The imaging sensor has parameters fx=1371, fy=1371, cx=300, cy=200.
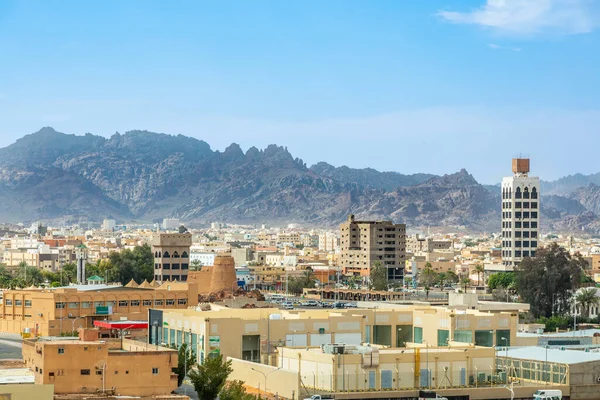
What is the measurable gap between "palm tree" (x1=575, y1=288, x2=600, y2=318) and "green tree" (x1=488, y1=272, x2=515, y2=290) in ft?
95.2

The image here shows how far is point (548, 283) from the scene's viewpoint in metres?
118

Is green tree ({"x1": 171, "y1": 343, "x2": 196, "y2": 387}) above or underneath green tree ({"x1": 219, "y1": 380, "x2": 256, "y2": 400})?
above

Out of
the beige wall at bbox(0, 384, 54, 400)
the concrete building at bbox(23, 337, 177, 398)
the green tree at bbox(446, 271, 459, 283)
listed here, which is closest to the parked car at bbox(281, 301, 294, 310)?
the concrete building at bbox(23, 337, 177, 398)

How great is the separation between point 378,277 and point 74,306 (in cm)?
7936

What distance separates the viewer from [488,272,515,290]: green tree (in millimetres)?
154000

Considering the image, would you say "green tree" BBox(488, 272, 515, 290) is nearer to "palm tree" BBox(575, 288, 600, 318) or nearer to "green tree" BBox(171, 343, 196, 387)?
"palm tree" BBox(575, 288, 600, 318)

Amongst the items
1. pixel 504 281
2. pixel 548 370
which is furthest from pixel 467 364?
pixel 504 281

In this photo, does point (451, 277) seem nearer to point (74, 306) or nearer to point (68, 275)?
point (68, 275)

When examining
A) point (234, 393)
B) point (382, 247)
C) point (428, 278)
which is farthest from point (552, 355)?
point (382, 247)

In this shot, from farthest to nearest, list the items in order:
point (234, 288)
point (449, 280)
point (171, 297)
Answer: point (449, 280) → point (234, 288) → point (171, 297)

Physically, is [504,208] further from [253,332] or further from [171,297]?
[253,332]

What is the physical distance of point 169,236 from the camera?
12800 centimetres

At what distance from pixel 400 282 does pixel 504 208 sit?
18.0m

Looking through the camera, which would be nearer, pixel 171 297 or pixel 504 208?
pixel 171 297
